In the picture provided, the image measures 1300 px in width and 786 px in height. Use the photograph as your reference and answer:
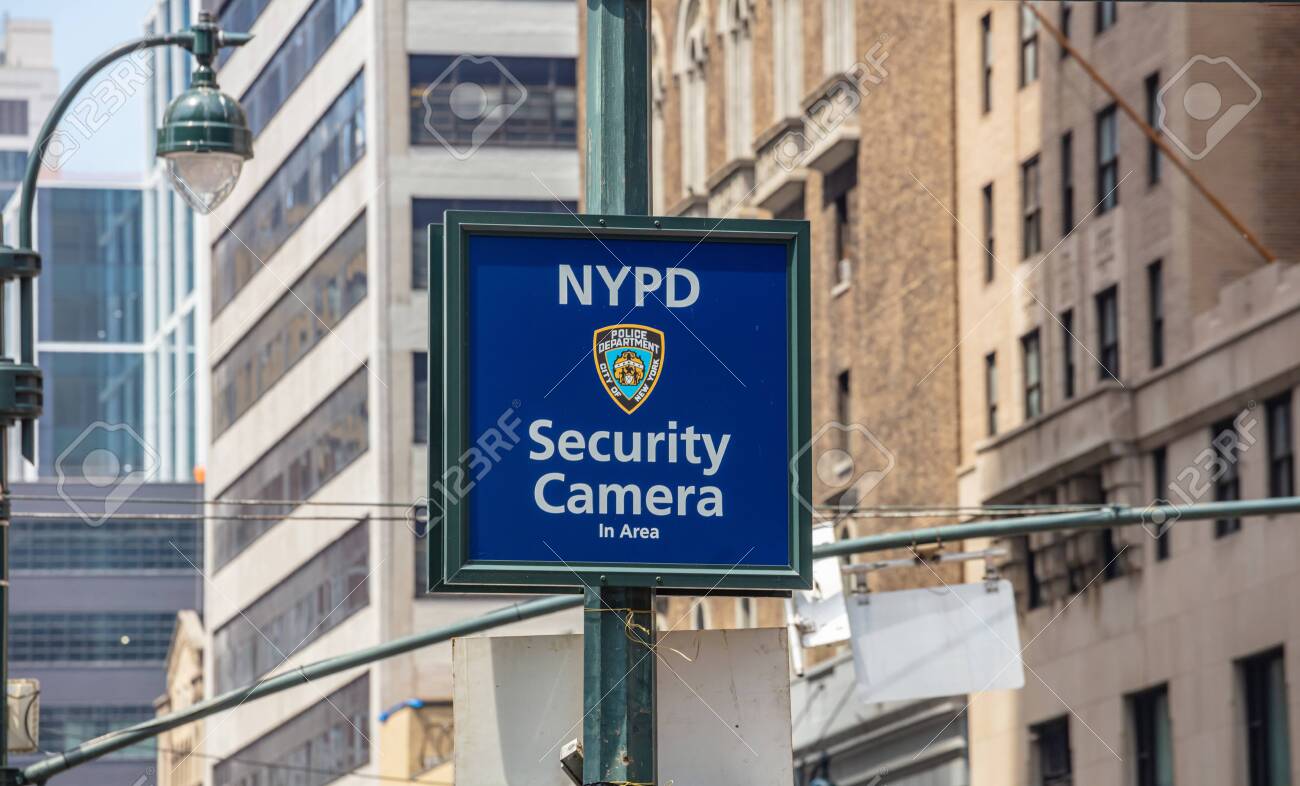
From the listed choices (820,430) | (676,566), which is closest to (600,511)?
(676,566)

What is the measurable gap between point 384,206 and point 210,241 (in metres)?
20.2

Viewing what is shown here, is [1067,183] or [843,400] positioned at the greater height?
[1067,183]

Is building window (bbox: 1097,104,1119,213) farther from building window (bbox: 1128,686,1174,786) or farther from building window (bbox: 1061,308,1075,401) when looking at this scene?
building window (bbox: 1128,686,1174,786)

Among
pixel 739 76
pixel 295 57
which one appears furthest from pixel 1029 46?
pixel 295 57

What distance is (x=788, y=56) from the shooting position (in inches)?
2216

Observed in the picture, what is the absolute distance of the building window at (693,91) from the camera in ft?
205

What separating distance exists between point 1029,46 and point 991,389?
629cm

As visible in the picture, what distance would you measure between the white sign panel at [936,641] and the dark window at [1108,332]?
8.94 m

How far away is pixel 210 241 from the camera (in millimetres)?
90000

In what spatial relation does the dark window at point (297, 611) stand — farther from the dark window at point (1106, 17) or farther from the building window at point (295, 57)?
the dark window at point (1106, 17)

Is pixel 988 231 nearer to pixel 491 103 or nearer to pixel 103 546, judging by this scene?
pixel 491 103

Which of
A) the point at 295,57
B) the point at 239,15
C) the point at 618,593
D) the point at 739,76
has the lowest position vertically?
the point at 618,593

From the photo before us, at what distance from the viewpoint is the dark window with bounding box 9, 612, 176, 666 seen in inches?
5743

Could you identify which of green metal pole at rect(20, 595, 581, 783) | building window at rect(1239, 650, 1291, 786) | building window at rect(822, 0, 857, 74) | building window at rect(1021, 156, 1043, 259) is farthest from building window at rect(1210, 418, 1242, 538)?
green metal pole at rect(20, 595, 581, 783)
